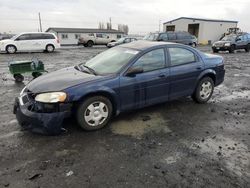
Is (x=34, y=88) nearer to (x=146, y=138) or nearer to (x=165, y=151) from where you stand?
(x=146, y=138)

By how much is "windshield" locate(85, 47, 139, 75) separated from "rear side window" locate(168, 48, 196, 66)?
0.92 metres

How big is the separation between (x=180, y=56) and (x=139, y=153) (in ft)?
8.95

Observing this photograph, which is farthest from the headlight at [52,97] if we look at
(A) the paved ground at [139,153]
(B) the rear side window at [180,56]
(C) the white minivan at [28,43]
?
(C) the white minivan at [28,43]


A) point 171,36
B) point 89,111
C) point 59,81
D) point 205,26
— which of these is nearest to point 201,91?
point 89,111

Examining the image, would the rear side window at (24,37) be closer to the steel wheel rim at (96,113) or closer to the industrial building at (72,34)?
the steel wheel rim at (96,113)

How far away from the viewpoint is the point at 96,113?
14.0ft

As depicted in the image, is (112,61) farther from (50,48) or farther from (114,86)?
(50,48)

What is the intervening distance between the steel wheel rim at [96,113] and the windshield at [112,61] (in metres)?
0.68

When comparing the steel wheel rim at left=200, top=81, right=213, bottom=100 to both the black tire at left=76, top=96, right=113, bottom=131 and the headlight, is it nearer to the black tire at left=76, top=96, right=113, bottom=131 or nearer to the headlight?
the black tire at left=76, top=96, right=113, bottom=131

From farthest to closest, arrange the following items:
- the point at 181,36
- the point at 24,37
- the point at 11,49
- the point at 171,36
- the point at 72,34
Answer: the point at 72,34 < the point at 181,36 < the point at 171,36 < the point at 24,37 < the point at 11,49

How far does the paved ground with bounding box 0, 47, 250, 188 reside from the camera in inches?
117

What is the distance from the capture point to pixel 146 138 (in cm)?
409

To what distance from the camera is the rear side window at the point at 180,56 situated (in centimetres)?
521

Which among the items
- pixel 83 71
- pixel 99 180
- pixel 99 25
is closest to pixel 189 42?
pixel 83 71
